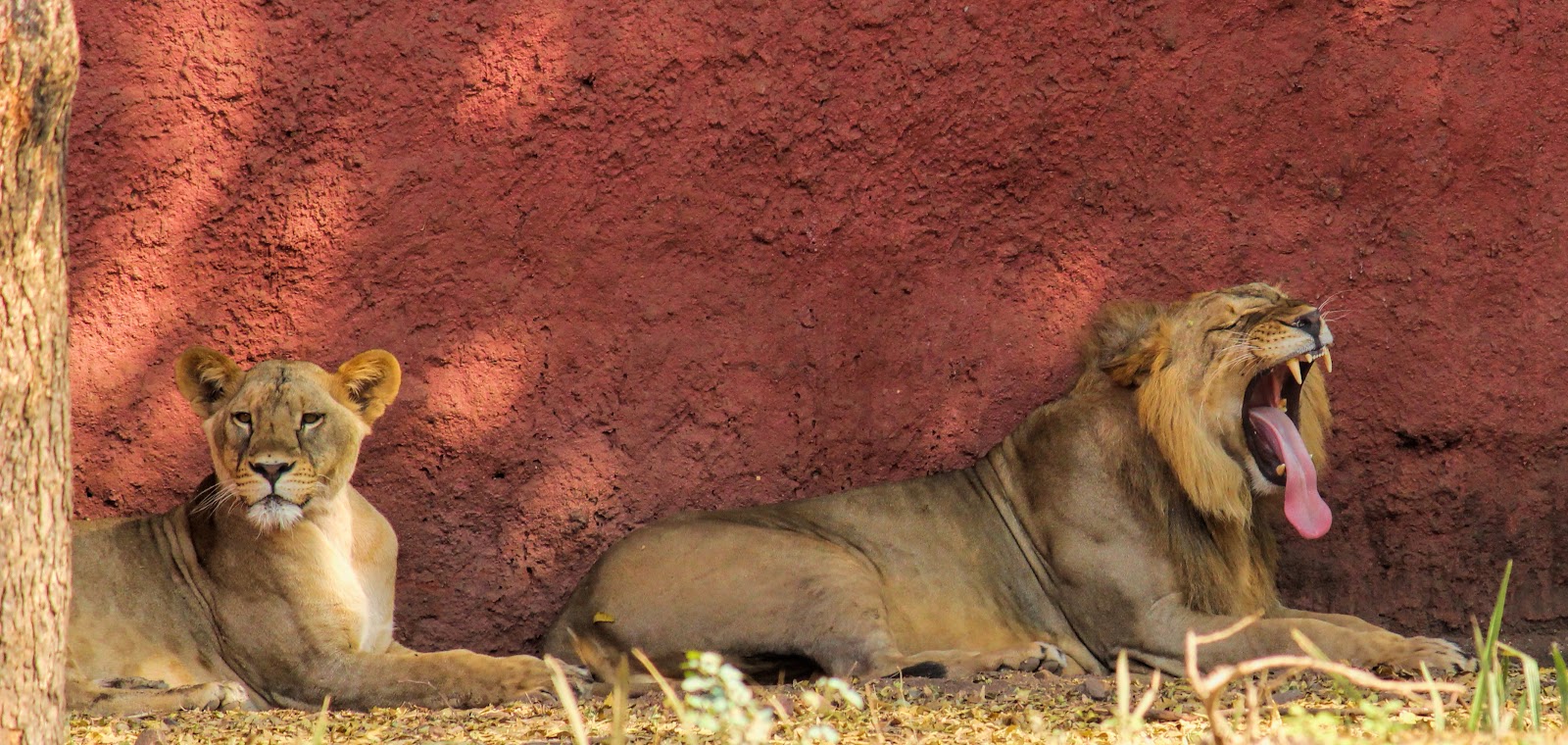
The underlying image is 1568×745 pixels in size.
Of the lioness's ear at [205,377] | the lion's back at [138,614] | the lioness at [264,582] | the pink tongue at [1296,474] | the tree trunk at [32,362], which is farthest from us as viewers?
the pink tongue at [1296,474]

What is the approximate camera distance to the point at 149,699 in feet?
15.0

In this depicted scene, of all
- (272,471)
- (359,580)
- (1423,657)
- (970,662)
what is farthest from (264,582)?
(1423,657)

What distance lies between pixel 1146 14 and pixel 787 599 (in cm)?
222

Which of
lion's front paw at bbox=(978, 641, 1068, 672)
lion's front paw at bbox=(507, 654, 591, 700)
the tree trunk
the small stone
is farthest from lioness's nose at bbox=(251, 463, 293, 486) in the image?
the small stone

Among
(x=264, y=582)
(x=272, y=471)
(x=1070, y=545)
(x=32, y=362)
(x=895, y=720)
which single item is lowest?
(x=895, y=720)

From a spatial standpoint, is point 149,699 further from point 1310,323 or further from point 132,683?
point 1310,323

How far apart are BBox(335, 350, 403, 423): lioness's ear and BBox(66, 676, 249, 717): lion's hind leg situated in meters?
0.86

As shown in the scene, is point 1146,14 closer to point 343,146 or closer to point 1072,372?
point 1072,372

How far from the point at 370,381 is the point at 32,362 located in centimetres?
212

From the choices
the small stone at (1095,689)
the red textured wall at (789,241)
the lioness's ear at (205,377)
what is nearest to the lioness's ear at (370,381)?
the lioness's ear at (205,377)

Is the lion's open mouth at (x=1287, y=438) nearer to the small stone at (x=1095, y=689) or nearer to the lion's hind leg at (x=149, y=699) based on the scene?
the small stone at (x=1095, y=689)

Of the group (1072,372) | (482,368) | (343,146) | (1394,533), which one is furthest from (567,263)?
(1394,533)

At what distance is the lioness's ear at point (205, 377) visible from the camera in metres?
4.82

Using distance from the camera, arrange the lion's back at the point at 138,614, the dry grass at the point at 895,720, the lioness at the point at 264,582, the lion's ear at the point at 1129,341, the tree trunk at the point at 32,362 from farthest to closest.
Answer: the lion's ear at the point at 1129,341
the lion's back at the point at 138,614
the lioness at the point at 264,582
the dry grass at the point at 895,720
the tree trunk at the point at 32,362
